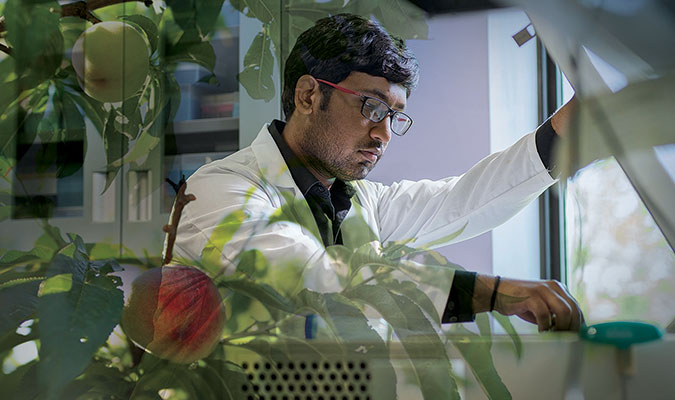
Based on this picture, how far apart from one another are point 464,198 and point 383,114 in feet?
0.33

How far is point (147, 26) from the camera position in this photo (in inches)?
25.4

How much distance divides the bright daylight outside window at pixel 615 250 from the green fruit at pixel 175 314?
31cm

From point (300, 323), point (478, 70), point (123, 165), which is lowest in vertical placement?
point (300, 323)

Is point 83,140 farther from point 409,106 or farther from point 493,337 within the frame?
point 493,337

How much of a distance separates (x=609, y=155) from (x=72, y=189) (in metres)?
0.52

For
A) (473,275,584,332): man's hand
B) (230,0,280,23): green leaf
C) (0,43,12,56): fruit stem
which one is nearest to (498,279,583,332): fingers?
(473,275,584,332): man's hand

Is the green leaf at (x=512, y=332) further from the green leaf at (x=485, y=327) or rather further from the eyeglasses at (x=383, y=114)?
the eyeglasses at (x=383, y=114)

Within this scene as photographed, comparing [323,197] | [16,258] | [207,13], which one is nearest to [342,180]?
[323,197]

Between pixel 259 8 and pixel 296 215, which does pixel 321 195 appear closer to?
pixel 296 215

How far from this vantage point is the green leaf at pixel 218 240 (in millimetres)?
562

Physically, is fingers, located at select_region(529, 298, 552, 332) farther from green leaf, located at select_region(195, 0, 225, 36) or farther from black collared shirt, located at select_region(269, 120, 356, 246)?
green leaf, located at select_region(195, 0, 225, 36)

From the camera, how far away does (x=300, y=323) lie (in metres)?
0.55

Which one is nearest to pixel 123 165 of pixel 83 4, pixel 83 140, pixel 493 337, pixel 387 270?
pixel 83 140

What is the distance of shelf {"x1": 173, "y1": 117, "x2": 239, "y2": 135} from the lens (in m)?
0.60
